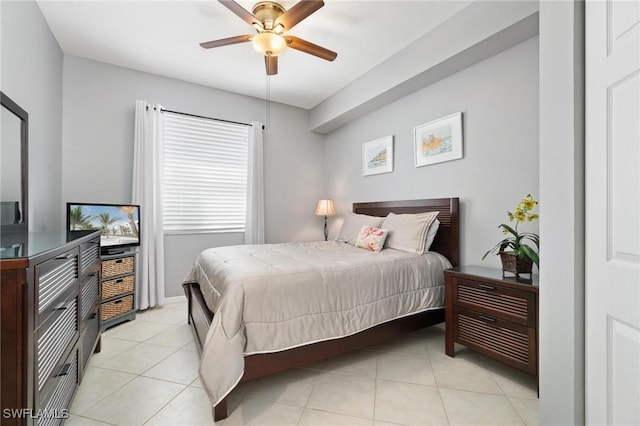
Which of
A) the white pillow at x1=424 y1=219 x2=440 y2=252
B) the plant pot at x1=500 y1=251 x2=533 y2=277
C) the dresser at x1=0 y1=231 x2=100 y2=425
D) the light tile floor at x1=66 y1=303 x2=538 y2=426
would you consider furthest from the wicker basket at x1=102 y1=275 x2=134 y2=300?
the plant pot at x1=500 y1=251 x2=533 y2=277

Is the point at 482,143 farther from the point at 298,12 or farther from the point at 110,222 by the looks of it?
the point at 110,222

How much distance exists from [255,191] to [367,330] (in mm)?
2647

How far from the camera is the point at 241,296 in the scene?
1640mm

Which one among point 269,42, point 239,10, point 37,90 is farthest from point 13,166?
point 269,42

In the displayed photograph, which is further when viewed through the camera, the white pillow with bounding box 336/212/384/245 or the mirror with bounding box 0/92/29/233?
the white pillow with bounding box 336/212/384/245

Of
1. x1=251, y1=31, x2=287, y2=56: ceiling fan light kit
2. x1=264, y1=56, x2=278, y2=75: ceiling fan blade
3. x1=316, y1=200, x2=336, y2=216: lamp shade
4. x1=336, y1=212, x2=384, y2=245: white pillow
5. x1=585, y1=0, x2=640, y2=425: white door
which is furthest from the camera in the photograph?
x1=316, y1=200, x2=336, y2=216: lamp shade

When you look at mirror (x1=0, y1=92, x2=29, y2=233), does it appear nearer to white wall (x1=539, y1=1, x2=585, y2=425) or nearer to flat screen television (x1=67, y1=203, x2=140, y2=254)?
flat screen television (x1=67, y1=203, x2=140, y2=254)

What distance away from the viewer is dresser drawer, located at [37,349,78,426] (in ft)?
3.81

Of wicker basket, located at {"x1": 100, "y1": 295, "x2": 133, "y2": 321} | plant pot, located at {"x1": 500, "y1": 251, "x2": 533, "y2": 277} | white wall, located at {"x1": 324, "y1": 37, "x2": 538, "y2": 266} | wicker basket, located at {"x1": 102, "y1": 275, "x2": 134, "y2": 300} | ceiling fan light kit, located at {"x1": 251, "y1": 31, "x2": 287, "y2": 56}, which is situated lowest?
wicker basket, located at {"x1": 100, "y1": 295, "x2": 133, "y2": 321}

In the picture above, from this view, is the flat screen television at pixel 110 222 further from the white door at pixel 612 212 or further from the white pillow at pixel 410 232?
the white door at pixel 612 212

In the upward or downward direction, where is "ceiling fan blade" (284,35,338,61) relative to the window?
upward

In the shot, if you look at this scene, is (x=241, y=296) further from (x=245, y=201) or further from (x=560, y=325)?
(x=245, y=201)

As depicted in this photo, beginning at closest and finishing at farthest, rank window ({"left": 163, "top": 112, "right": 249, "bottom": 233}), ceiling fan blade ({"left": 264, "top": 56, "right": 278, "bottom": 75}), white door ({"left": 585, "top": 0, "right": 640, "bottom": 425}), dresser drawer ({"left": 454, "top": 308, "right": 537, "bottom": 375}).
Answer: white door ({"left": 585, "top": 0, "right": 640, "bottom": 425}), dresser drawer ({"left": 454, "top": 308, "right": 537, "bottom": 375}), ceiling fan blade ({"left": 264, "top": 56, "right": 278, "bottom": 75}), window ({"left": 163, "top": 112, "right": 249, "bottom": 233})

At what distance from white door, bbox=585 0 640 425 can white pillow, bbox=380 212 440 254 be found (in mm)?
1607
